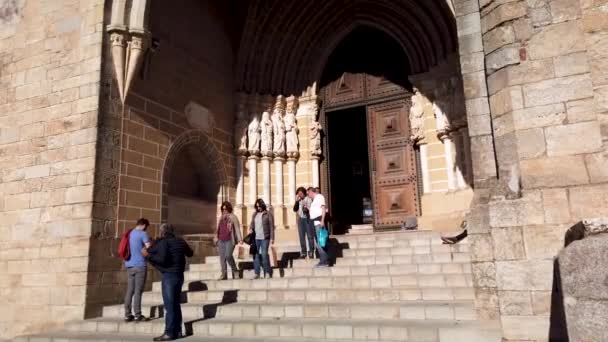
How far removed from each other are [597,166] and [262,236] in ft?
14.3

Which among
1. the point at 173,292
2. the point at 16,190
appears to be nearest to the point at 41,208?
the point at 16,190

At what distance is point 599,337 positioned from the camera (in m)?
1.99

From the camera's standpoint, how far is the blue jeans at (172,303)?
15.7ft

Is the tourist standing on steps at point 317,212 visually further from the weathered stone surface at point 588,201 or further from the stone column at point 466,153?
the weathered stone surface at point 588,201

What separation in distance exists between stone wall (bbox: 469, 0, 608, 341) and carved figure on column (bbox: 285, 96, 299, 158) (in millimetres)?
6186

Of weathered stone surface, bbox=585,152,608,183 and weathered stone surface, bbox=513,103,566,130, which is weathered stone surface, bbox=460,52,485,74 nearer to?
weathered stone surface, bbox=513,103,566,130

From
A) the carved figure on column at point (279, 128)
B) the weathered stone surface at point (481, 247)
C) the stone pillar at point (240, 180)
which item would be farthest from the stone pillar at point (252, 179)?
the weathered stone surface at point (481, 247)

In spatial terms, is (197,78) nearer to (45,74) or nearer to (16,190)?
(45,74)

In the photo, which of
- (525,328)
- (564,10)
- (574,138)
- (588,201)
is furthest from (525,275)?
(564,10)

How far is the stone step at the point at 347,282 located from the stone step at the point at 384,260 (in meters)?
0.51

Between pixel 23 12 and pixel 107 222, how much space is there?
13.4 feet

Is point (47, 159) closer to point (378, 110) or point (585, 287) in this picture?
point (378, 110)

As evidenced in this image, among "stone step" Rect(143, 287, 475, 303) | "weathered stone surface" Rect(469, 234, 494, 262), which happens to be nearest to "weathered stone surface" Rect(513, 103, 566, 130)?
"weathered stone surface" Rect(469, 234, 494, 262)

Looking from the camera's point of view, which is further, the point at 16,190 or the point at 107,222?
the point at 16,190
